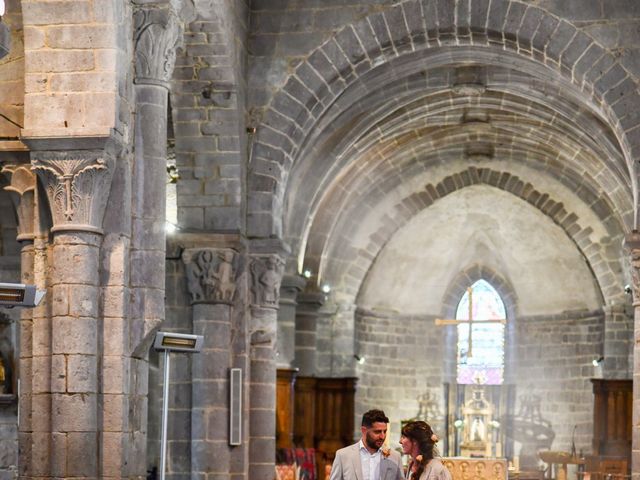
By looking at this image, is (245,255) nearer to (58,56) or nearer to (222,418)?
(222,418)

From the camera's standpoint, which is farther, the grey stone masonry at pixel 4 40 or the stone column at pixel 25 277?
the stone column at pixel 25 277

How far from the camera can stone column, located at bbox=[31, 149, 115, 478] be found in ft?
36.0

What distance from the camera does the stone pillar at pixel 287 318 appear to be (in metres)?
22.3

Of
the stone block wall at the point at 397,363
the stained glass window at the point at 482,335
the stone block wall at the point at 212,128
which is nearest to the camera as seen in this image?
the stone block wall at the point at 212,128

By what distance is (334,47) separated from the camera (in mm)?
17219

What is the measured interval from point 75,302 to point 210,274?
229 inches

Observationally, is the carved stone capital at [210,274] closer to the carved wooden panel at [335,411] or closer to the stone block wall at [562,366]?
the carved wooden panel at [335,411]

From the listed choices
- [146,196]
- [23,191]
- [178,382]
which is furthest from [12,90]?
[178,382]

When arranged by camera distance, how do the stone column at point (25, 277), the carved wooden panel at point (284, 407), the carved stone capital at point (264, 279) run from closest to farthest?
the stone column at point (25, 277), the carved stone capital at point (264, 279), the carved wooden panel at point (284, 407)

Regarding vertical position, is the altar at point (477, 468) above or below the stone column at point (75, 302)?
below

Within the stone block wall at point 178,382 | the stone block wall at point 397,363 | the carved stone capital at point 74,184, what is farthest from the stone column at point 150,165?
the stone block wall at point 397,363

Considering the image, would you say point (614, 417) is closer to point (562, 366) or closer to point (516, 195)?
point (562, 366)

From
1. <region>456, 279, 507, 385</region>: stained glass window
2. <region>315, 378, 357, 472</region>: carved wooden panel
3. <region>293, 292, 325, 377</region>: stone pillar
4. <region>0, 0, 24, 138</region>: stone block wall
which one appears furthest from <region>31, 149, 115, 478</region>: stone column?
<region>456, 279, 507, 385</region>: stained glass window

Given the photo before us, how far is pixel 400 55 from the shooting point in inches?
686
